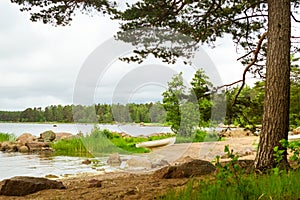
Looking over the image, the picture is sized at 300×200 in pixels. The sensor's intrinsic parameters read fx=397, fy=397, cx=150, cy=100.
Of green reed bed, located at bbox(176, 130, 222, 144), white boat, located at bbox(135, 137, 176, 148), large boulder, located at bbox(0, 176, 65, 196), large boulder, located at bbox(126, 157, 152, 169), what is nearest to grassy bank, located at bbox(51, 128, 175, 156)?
white boat, located at bbox(135, 137, 176, 148)

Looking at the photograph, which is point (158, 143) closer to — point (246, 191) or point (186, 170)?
point (186, 170)

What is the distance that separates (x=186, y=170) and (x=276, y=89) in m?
1.71

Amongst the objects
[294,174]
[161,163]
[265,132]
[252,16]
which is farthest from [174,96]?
[294,174]

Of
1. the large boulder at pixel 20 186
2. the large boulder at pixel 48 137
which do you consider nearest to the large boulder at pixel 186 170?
the large boulder at pixel 20 186

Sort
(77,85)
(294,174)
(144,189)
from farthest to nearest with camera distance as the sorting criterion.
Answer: (77,85) → (144,189) → (294,174)

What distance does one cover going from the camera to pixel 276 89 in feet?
15.7

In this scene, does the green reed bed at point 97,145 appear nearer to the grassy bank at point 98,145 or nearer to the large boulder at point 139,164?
the grassy bank at point 98,145

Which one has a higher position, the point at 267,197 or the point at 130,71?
the point at 130,71

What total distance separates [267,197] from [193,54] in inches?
190

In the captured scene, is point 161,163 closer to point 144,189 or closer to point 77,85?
Result: point 77,85

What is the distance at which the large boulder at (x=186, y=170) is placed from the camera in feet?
18.1

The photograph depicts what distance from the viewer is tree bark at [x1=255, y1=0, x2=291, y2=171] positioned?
15.7 feet

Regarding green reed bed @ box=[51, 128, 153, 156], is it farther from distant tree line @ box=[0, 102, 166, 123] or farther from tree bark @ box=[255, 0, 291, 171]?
tree bark @ box=[255, 0, 291, 171]

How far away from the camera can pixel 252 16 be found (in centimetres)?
699
